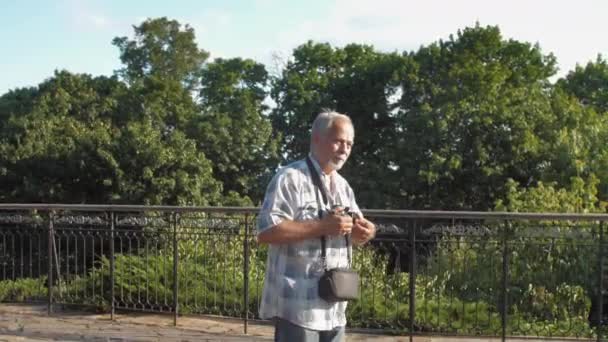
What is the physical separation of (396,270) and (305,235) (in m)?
5.03

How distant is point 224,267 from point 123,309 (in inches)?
47.4

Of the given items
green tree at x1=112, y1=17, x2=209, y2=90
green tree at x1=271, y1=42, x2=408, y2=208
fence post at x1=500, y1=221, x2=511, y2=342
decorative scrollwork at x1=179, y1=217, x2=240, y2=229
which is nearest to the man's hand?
fence post at x1=500, y1=221, x2=511, y2=342

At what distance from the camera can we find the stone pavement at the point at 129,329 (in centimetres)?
761

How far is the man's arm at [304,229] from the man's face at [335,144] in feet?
0.99

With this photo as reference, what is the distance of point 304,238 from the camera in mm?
3531

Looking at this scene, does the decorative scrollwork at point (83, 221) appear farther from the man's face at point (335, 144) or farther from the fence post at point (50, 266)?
the man's face at point (335, 144)

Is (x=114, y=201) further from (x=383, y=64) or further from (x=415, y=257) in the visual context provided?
(x=415, y=257)

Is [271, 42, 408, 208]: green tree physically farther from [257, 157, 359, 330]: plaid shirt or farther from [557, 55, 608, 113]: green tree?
[257, 157, 359, 330]: plaid shirt

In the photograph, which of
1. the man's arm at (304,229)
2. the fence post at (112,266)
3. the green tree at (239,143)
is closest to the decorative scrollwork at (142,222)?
the fence post at (112,266)

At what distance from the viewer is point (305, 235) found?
11.5 ft

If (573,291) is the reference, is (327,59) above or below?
above

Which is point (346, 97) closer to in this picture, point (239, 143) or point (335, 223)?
point (239, 143)

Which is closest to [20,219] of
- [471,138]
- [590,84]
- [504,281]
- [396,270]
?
[396,270]

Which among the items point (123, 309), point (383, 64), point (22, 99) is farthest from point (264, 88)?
point (123, 309)
